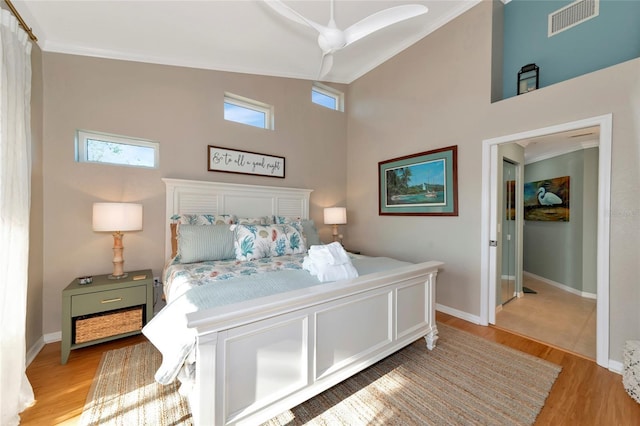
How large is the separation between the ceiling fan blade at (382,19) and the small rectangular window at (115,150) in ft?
7.66

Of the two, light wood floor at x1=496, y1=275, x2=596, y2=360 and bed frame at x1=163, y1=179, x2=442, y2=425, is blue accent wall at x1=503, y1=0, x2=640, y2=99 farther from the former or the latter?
light wood floor at x1=496, y1=275, x2=596, y2=360

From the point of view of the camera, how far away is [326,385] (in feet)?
5.07

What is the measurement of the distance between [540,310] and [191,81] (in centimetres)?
508

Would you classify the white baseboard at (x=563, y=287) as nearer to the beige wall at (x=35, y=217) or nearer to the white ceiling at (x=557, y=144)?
the white ceiling at (x=557, y=144)

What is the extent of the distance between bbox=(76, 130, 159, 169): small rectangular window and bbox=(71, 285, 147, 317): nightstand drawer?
129 cm

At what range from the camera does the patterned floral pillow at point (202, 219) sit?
2746 mm

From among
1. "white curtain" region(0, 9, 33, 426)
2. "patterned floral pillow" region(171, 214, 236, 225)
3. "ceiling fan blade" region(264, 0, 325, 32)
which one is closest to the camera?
"white curtain" region(0, 9, 33, 426)

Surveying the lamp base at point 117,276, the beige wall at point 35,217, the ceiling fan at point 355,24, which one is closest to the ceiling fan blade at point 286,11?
the ceiling fan at point 355,24

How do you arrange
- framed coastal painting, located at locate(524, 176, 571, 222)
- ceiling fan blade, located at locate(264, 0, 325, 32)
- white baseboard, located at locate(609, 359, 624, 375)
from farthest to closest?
framed coastal painting, located at locate(524, 176, 571, 222) → white baseboard, located at locate(609, 359, 624, 375) → ceiling fan blade, located at locate(264, 0, 325, 32)

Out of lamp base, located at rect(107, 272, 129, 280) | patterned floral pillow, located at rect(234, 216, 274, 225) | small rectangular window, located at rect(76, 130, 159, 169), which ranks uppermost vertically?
small rectangular window, located at rect(76, 130, 159, 169)

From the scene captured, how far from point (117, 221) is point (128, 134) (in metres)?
1.02

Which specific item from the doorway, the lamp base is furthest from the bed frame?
the doorway

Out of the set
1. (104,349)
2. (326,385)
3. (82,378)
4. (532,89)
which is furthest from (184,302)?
(532,89)

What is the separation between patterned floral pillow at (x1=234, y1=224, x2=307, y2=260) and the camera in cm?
248
